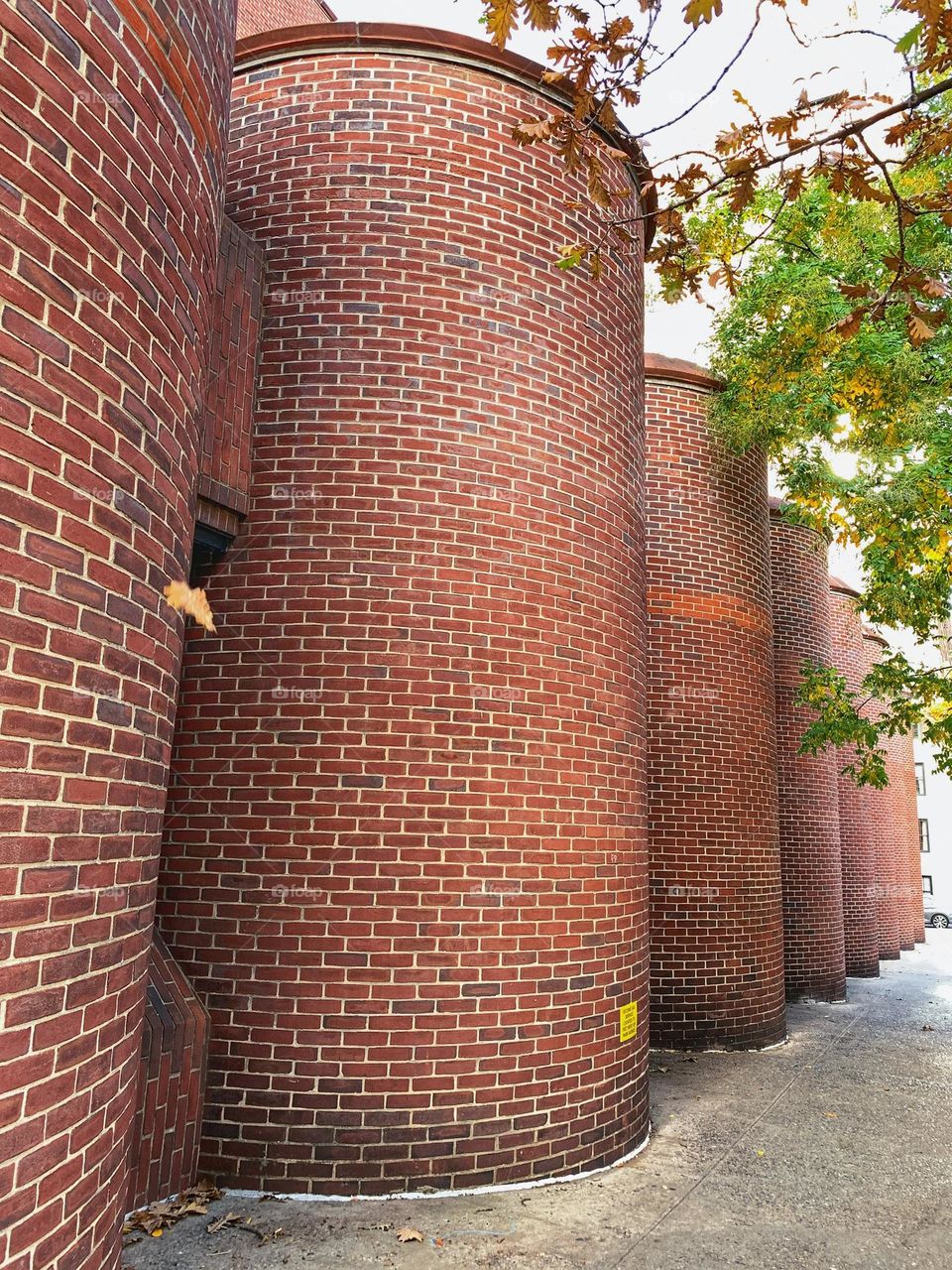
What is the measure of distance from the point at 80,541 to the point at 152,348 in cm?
82

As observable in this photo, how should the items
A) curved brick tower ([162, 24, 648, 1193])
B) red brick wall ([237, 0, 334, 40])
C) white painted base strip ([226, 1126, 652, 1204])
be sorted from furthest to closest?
red brick wall ([237, 0, 334, 40])
curved brick tower ([162, 24, 648, 1193])
white painted base strip ([226, 1126, 652, 1204])

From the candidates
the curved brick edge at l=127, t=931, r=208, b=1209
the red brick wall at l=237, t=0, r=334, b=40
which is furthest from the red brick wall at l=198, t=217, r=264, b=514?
the red brick wall at l=237, t=0, r=334, b=40

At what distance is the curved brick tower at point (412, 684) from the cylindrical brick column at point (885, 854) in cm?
1282

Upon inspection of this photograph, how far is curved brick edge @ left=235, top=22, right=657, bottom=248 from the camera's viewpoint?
19.4ft

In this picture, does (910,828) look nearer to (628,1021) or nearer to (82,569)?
(628,1021)

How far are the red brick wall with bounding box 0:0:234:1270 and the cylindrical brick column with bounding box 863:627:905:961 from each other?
649 inches

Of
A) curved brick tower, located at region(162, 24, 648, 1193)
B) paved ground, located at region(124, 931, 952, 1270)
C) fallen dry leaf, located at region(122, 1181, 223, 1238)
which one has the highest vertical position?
curved brick tower, located at region(162, 24, 648, 1193)

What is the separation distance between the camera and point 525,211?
20.0ft

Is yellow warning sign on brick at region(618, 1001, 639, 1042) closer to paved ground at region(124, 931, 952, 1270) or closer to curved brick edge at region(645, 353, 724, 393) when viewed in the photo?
paved ground at region(124, 931, 952, 1270)

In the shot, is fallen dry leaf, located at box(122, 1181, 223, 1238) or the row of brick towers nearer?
fallen dry leaf, located at box(122, 1181, 223, 1238)

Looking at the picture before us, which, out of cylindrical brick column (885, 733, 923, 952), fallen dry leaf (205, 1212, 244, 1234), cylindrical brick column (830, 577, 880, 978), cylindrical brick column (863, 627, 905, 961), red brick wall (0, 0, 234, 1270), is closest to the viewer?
red brick wall (0, 0, 234, 1270)

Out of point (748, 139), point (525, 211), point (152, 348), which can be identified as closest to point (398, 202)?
point (525, 211)

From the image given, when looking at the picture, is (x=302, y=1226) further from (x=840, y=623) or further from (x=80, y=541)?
(x=840, y=623)

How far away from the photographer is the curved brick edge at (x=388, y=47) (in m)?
5.91
